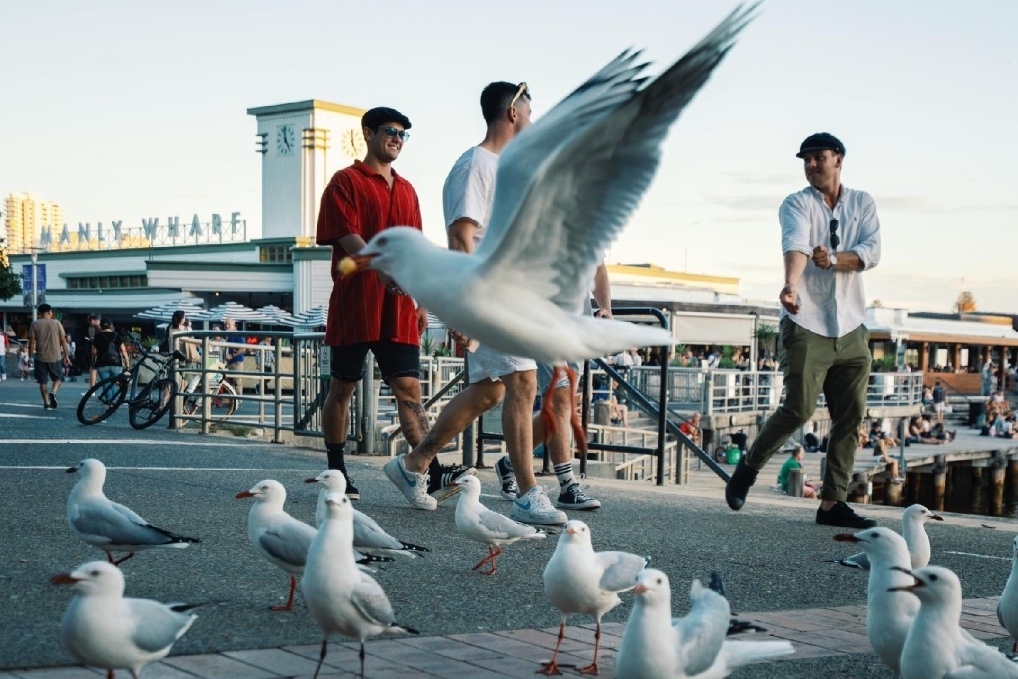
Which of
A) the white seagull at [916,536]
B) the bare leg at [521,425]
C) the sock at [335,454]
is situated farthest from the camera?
the sock at [335,454]

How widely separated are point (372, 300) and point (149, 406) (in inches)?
303

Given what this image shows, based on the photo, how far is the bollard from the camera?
20875 mm

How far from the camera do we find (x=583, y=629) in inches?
150

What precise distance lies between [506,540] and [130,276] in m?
56.4

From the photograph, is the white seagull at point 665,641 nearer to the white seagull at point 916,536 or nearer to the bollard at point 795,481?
the white seagull at point 916,536

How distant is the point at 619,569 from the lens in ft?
11.6

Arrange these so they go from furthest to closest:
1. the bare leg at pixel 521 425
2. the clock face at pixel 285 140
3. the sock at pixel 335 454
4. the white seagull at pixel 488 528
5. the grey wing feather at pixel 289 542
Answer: the clock face at pixel 285 140, the sock at pixel 335 454, the bare leg at pixel 521 425, the white seagull at pixel 488 528, the grey wing feather at pixel 289 542

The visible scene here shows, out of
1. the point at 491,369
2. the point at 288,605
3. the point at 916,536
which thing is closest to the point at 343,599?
the point at 288,605

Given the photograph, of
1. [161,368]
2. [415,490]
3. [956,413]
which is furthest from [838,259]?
[956,413]

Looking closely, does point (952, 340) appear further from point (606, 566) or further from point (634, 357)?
point (606, 566)

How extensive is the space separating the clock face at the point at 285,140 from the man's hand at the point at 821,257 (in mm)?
52728

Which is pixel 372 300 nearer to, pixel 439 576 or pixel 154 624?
pixel 439 576

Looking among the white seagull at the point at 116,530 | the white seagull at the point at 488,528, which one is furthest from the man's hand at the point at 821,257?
the white seagull at the point at 116,530

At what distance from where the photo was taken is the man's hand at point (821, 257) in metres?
6.03
